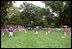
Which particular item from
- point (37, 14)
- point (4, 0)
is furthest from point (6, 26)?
point (37, 14)

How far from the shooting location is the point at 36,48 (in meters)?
6.26

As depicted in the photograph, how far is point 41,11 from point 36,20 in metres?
3.13

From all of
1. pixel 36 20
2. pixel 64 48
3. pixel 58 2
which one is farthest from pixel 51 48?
pixel 36 20

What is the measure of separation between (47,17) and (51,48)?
15.9 metres

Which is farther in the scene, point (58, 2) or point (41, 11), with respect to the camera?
point (41, 11)

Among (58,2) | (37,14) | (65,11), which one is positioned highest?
(58,2)

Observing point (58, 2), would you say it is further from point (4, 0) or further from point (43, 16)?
point (43, 16)

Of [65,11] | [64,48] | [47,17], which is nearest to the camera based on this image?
[64,48]

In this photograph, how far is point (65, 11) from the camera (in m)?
11.3

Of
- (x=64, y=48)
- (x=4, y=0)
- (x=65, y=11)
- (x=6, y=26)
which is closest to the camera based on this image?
(x=64, y=48)

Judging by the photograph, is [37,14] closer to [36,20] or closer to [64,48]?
[36,20]

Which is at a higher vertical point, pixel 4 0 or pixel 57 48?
pixel 4 0

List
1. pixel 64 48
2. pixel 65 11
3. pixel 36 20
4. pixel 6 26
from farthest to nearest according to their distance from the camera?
pixel 36 20 < pixel 6 26 < pixel 65 11 < pixel 64 48

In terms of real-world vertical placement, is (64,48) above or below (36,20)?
above
